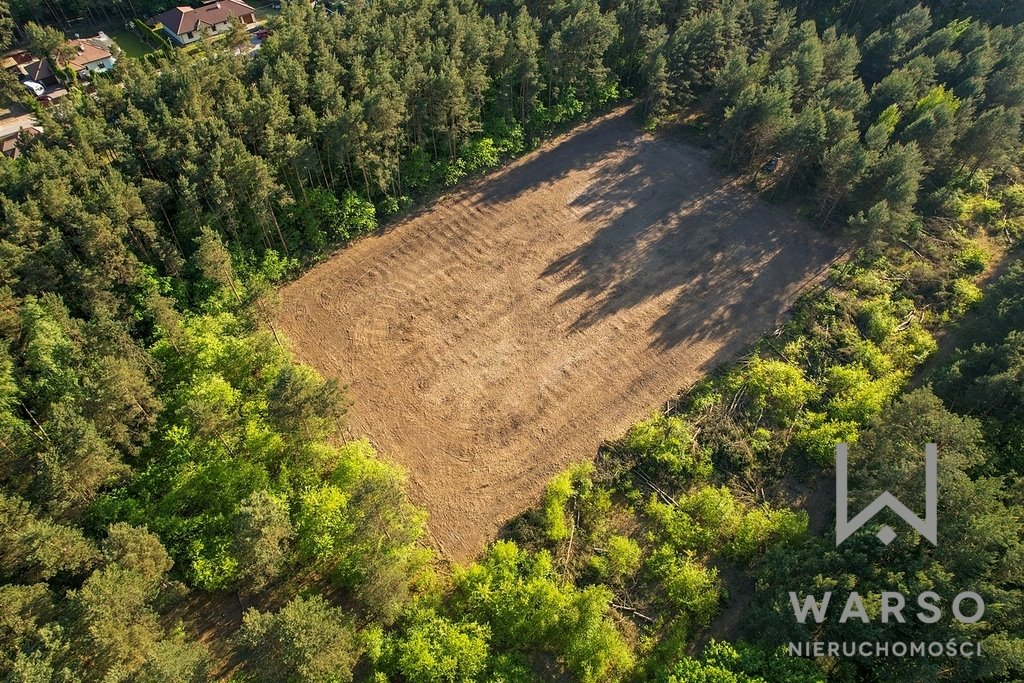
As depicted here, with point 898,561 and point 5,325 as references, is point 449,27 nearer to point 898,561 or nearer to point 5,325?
point 5,325

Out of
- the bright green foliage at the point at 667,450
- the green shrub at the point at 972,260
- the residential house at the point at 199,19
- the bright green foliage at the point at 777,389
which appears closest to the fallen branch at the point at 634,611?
the bright green foliage at the point at 667,450

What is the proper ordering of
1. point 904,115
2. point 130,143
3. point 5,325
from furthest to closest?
point 904,115 → point 130,143 → point 5,325

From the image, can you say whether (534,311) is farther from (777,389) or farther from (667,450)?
(777,389)

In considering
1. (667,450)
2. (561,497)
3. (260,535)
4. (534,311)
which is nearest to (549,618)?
(561,497)

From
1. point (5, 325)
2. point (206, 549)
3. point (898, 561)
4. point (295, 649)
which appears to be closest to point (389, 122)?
point (5, 325)

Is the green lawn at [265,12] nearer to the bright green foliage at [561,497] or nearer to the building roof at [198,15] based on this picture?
the building roof at [198,15]

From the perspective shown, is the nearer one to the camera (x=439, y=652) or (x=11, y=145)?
(x=439, y=652)
